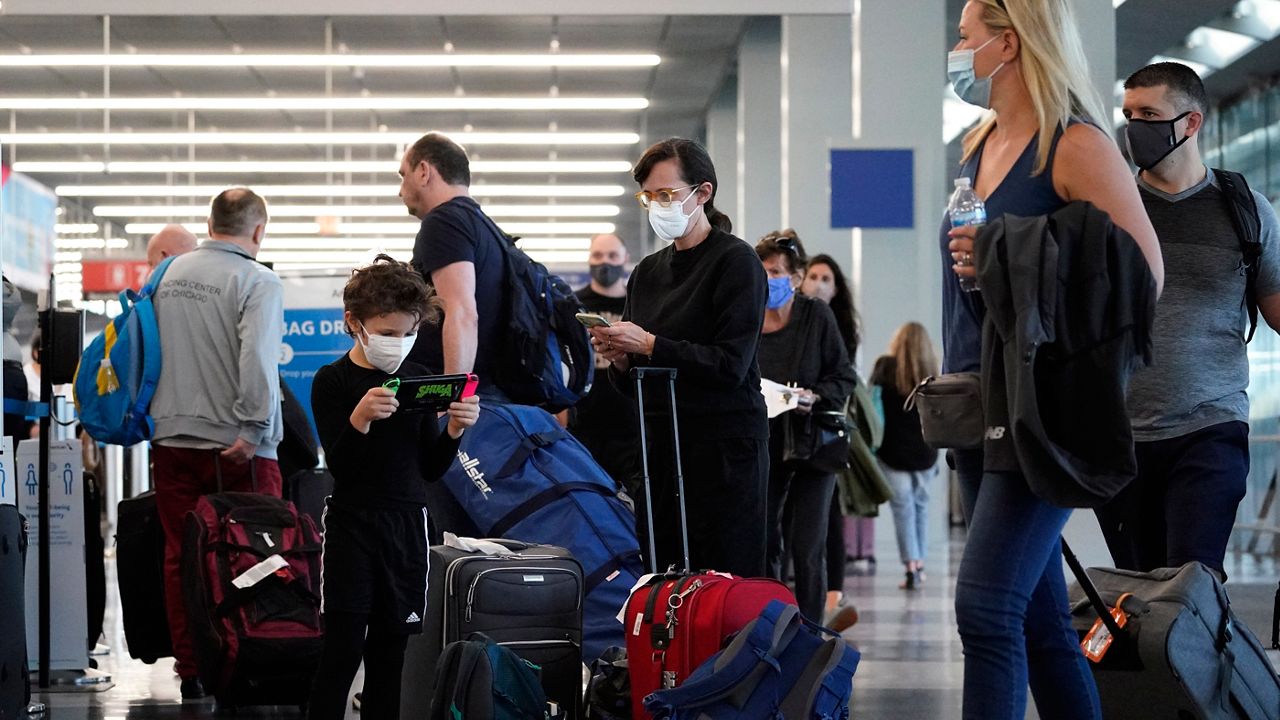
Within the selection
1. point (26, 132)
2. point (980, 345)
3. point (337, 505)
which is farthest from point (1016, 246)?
point (26, 132)

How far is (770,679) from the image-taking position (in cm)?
323

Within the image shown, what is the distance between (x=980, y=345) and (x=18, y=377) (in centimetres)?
382

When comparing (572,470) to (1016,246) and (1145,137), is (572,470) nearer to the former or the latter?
(1145,137)

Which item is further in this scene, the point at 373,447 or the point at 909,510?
the point at 909,510

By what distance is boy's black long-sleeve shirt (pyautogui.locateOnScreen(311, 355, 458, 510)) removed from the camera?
11.0 feet

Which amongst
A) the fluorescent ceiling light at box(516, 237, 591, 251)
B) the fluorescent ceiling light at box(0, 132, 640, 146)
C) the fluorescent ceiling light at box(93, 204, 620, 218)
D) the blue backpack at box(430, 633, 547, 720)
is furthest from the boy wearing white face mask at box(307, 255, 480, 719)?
the fluorescent ceiling light at box(516, 237, 591, 251)

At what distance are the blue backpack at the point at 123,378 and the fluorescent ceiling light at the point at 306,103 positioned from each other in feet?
29.8

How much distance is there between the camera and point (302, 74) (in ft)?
47.2

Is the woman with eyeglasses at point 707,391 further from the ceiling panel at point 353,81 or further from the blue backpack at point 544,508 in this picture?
the ceiling panel at point 353,81

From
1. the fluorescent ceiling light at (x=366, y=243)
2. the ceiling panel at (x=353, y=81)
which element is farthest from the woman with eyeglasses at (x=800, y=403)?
the ceiling panel at (x=353, y=81)

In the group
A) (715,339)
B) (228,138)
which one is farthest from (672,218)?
(228,138)

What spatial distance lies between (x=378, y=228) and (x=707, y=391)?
13.3 metres

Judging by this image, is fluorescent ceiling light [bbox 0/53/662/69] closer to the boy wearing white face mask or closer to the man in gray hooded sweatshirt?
the man in gray hooded sweatshirt

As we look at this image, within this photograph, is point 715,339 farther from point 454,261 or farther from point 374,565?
point 374,565
